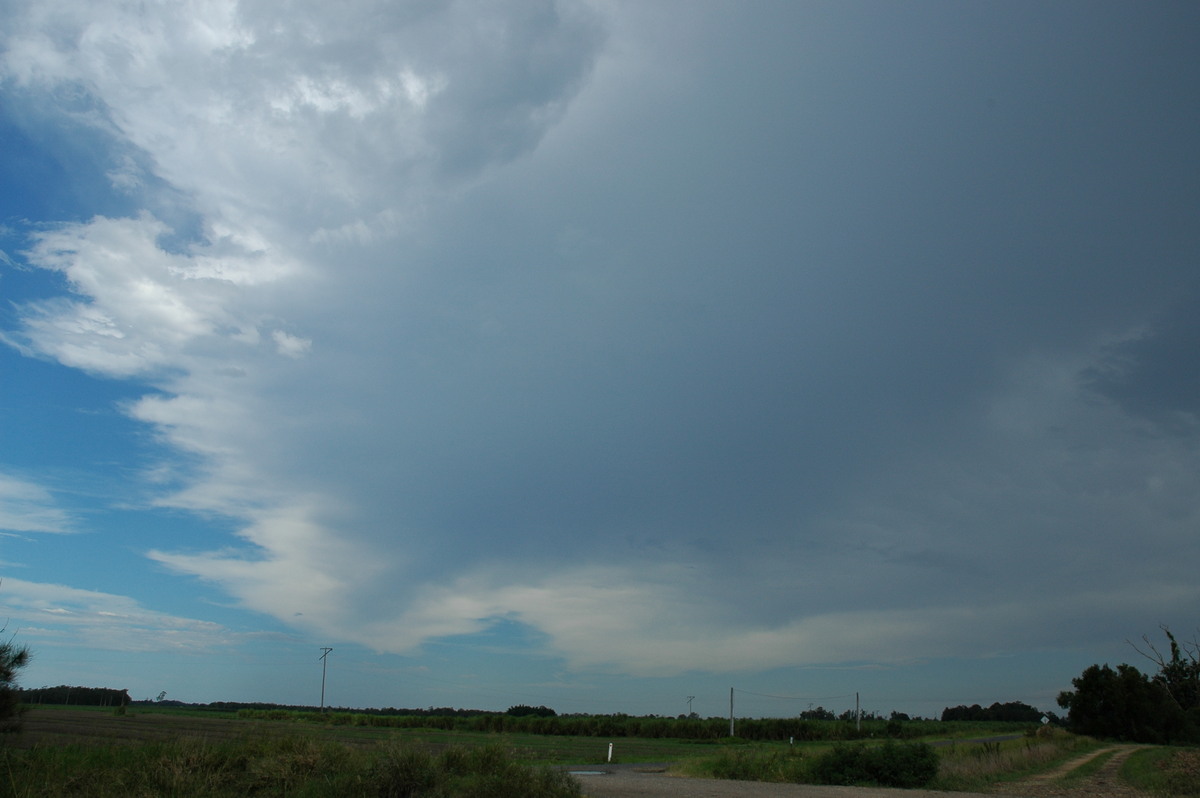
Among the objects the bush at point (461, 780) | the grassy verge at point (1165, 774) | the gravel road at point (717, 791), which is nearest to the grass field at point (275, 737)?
the bush at point (461, 780)

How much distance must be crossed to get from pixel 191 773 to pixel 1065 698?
3237 inches

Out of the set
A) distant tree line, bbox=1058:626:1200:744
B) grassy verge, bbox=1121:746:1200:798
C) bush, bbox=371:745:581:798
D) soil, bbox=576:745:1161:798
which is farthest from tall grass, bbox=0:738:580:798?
distant tree line, bbox=1058:626:1200:744

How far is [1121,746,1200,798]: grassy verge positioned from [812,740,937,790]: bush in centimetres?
660

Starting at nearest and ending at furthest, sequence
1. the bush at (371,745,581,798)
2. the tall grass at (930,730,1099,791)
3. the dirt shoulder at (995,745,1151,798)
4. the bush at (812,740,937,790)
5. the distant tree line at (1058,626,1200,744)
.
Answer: the bush at (371,745,581,798), the dirt shoulder at (995,745,1151,798), the bush at (812,740,937,790), the tall grass at (930,730,1099,791), the distant tree line at (1058,626,1200,744)

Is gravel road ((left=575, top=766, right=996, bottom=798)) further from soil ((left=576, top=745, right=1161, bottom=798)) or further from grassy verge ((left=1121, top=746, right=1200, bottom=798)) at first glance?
grassy verge ((left=1121, top=746, right=1200, bottom=798))

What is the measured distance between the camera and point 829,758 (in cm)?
2753

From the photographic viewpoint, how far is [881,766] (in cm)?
2569

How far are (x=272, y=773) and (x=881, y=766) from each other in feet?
66.4

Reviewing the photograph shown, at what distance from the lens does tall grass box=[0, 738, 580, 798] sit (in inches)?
582

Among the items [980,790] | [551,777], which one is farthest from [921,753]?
[551,777]

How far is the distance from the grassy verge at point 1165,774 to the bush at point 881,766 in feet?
21.7

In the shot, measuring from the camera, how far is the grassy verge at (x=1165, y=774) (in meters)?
23.6

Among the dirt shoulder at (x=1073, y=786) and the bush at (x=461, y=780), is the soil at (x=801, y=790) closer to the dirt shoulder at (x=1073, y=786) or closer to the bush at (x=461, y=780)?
the dirt shoulder at (x=1073, y=786)

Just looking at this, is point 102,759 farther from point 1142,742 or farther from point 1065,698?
point 1065,698
